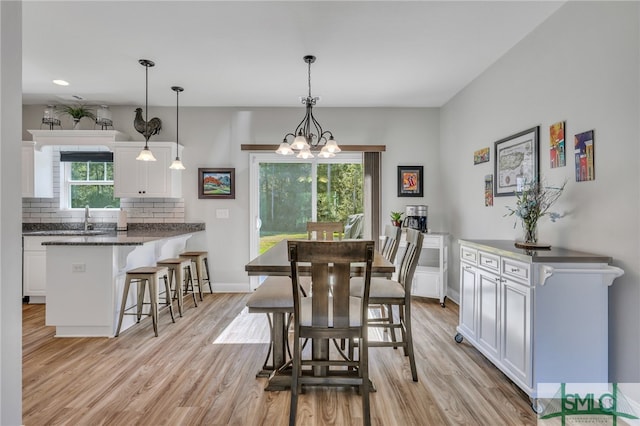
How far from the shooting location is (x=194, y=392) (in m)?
2.14

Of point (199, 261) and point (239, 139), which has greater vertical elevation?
point (239, 139)

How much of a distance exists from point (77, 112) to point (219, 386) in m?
4.25

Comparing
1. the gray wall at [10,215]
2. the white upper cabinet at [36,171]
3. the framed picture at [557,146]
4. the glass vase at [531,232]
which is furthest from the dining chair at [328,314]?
the white upper cabinet at [36,171]

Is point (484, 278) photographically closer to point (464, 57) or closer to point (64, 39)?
point (464, 57)

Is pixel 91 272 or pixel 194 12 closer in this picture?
pixel 194 12

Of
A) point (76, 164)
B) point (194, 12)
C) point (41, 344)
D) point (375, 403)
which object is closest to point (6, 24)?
point (194, 12)

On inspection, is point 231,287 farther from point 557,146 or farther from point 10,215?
point 557,146

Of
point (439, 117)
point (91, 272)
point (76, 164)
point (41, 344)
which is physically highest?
point (439, 117)

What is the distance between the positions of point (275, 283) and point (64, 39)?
2.85m

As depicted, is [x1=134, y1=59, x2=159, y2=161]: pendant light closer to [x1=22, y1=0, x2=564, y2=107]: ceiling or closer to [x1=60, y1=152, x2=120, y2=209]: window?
[x1=22, y1=0, x2=564, y2=107]: ceiling

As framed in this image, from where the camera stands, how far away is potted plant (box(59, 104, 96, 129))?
4.39m

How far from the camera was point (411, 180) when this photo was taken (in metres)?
4.70

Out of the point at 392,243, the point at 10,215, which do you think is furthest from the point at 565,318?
the point at 10,215

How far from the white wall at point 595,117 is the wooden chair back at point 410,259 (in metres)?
0.93
